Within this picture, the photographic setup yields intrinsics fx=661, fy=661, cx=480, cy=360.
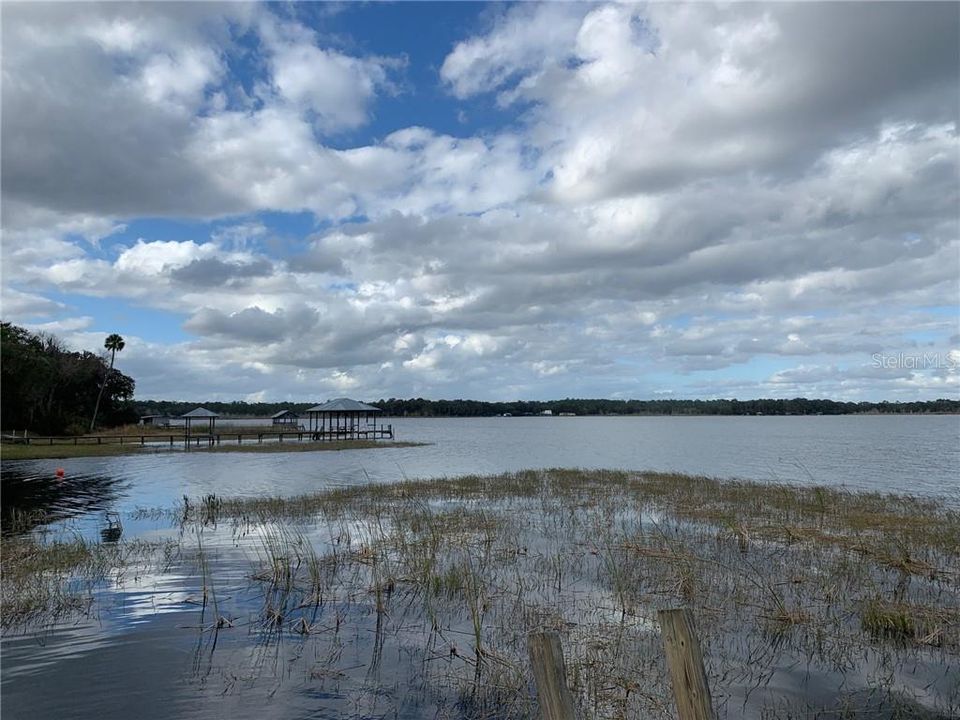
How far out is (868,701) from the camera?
24.5ft

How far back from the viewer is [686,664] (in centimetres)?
436

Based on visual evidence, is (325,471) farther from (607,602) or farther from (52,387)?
(52,387)

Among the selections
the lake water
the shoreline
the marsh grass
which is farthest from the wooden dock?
the marsh grass

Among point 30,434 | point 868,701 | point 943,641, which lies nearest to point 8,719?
point 868,701

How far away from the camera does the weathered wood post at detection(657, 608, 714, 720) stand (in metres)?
4.34

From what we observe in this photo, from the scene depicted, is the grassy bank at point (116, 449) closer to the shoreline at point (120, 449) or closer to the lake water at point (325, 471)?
the shoreline at point (120, 449)

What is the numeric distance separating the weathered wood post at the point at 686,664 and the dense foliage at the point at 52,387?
66.2m

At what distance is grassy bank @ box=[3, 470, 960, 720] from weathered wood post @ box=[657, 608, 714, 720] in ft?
9.36

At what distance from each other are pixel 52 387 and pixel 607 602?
247 ft

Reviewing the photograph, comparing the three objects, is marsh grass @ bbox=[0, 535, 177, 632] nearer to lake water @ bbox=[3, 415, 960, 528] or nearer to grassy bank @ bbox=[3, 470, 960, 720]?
grassy bank @ bbox=[3, 470, 960, 720]

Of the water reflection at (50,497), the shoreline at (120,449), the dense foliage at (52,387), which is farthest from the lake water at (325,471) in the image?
the dense foliage at (52,387)

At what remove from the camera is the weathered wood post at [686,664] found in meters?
4.34

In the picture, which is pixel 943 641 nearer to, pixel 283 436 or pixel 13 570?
pixel 13 570

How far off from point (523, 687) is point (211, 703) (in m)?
3.58
